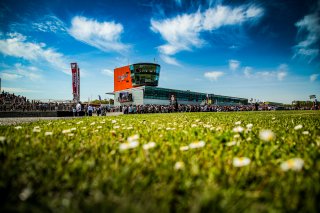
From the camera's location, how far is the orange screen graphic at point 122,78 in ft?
252

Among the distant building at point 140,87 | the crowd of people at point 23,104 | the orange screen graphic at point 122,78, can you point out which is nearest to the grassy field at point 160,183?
the crowd of people at point 23,104

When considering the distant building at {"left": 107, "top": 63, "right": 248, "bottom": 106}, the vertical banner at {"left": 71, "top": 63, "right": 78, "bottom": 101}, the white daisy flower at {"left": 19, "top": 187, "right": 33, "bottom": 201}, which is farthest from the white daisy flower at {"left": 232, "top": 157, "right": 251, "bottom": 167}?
the distant building at {"left": 107, "top": 63, "right": 248, "bottom": 106}

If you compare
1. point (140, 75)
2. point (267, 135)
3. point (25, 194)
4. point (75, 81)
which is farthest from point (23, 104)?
point (140, 75)

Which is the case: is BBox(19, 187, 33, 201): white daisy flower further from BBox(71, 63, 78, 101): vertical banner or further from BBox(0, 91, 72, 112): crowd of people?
BBox(71, 63, 78, 101): vertical banner

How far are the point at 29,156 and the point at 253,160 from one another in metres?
2.57

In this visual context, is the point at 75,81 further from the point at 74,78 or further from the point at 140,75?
the point at 140,75

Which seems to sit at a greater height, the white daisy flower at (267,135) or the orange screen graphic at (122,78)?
the orange screen graphic at (122,78)

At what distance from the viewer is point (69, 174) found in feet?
5.61

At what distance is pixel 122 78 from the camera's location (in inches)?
3125

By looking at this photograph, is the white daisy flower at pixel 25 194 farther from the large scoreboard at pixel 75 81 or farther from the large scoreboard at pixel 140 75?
the large scoreboard at pixel 140 75

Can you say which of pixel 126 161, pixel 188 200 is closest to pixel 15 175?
pixel 126 161

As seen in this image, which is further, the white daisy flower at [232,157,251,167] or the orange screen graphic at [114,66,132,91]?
the orange screen graphic at [114,66,132,91]

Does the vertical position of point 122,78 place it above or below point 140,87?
above

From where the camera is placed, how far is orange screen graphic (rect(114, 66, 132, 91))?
76.8 metres
